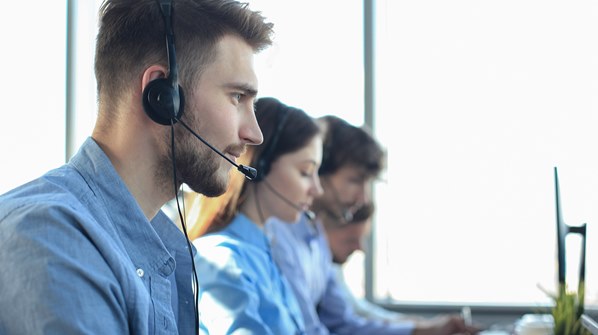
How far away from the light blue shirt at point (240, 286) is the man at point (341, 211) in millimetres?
877

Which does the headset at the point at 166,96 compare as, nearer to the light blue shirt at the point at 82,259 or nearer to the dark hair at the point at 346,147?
the light blue shirt at the point at 82,259

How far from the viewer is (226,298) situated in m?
1.65

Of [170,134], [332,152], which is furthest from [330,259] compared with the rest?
[170,134]

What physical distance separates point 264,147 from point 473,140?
1857mm

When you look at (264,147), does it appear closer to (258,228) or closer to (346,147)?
(258,228)

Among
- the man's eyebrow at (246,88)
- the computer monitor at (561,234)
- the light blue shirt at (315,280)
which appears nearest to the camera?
the man's eyebrow at (246,88)

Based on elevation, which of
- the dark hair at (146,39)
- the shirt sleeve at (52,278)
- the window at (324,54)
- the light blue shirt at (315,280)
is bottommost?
the light blue shirt at (315,280)

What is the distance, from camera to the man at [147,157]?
969mm

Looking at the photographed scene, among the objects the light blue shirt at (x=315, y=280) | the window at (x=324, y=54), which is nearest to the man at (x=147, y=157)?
the light blue shirt at (x=315, y=280)

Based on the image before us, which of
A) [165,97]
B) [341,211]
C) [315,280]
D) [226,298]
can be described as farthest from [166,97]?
[341,211]

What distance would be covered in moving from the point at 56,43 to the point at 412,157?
1.76m

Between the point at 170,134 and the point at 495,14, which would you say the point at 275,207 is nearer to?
the point at 170,134

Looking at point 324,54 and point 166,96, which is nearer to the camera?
point 166,96

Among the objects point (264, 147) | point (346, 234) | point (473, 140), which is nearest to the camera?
point (264, 147)
